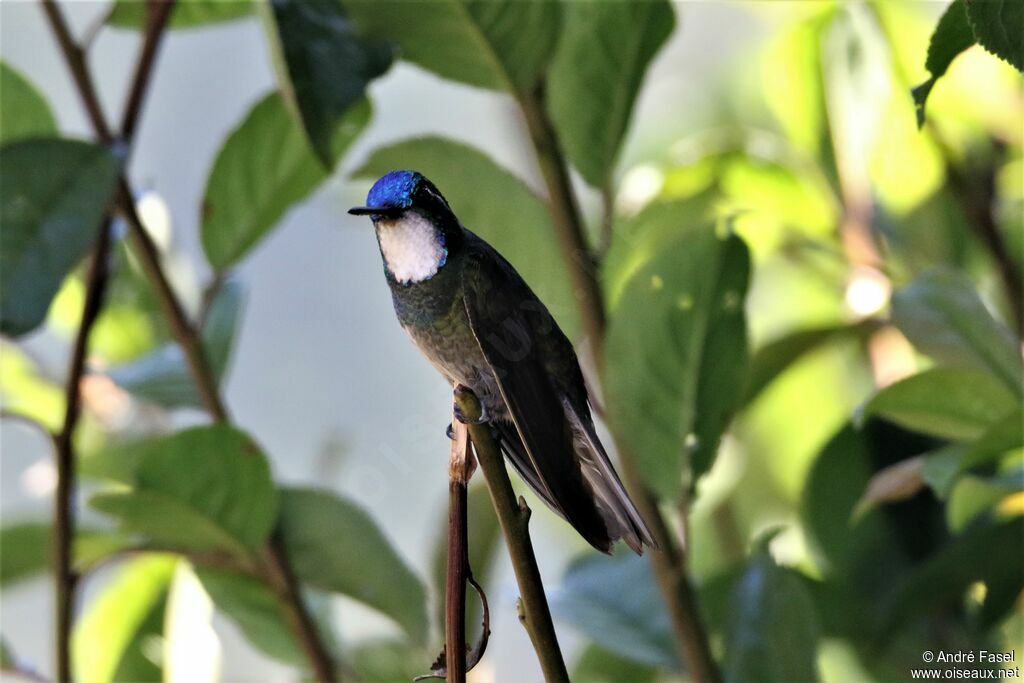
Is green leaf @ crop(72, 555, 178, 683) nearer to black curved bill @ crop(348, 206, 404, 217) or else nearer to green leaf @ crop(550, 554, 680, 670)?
green leaf @ crop(550, 554, 680, 670)

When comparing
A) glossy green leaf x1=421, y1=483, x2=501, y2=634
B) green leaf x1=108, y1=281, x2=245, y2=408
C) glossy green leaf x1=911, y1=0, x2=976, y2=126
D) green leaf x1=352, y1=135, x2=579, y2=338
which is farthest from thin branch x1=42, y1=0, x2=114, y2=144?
glossy green leaf x1=911, y1=0, x2=976, y2=126

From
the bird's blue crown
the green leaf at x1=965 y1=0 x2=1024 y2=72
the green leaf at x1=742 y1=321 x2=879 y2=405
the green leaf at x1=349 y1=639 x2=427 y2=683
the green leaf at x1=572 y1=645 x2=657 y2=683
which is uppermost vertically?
the green leaf at x1=965 y1=0 x2=1024 y2=72

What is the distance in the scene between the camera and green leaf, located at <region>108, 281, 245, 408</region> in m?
0.78

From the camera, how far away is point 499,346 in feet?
1.33

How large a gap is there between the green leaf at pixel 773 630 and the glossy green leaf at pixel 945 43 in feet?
1.06

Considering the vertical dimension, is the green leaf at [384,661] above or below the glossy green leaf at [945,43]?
below

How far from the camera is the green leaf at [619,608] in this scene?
2.32 ft

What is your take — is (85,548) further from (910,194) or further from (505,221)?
(910,194)

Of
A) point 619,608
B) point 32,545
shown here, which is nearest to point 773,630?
point 619,608

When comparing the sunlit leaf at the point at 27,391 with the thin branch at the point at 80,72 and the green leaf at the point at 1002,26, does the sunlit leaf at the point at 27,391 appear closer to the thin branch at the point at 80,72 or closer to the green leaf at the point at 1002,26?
the thin branch at the point at 80,72

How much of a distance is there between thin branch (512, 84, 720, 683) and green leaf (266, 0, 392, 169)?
99mm

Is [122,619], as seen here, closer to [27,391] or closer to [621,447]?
[27,391]

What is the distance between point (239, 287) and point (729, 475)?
0.43 m

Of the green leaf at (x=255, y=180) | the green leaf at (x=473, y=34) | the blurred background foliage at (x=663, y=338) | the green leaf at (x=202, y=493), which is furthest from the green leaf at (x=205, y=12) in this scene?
the green leaf at (x=202, y=493)
